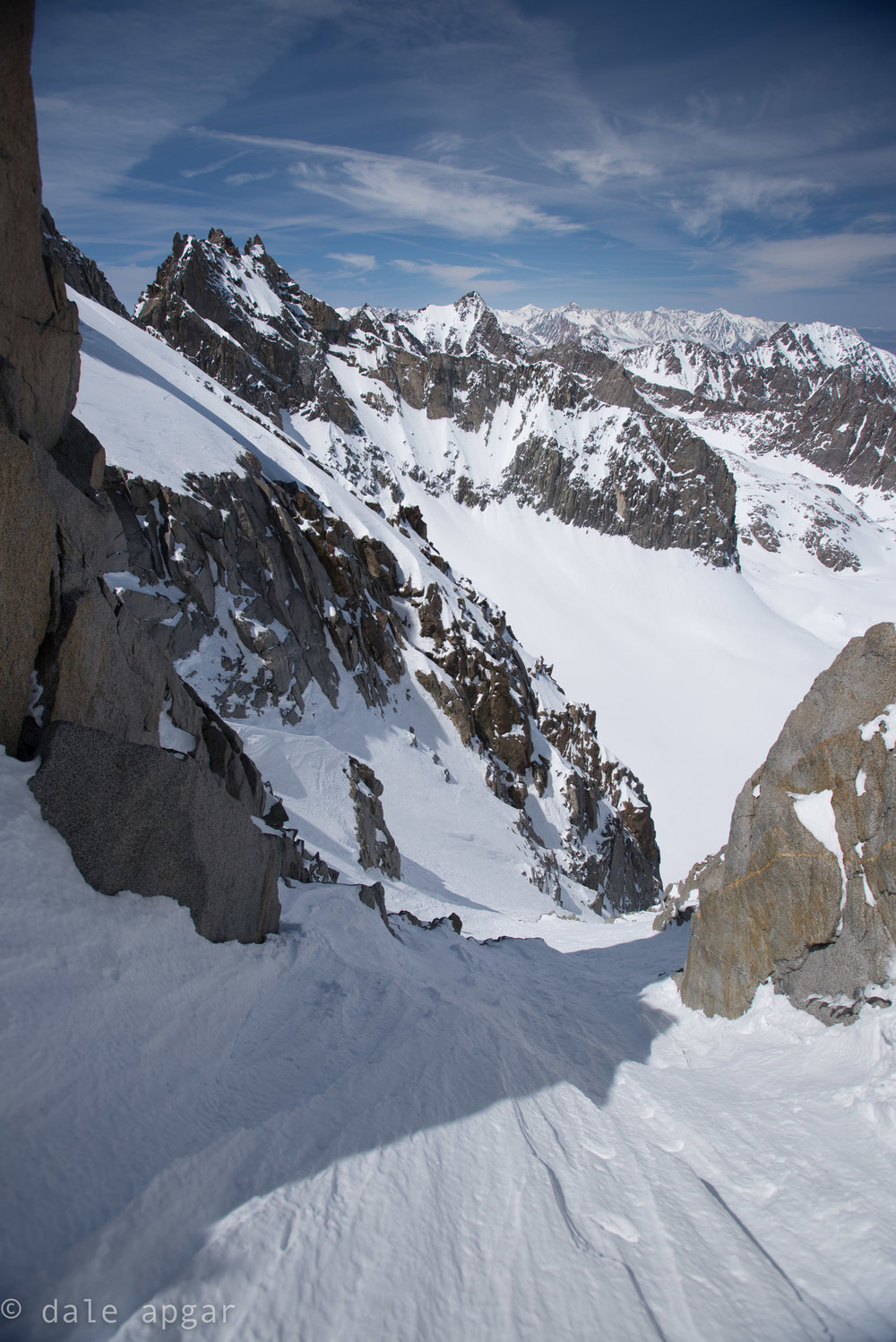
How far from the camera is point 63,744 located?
4828 mm

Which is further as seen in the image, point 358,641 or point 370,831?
point 358,641

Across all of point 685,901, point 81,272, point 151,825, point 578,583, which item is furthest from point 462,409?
point 151,825

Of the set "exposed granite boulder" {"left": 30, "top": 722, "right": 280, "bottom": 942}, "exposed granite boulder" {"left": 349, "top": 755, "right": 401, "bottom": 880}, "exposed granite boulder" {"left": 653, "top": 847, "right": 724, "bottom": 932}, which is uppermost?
"exposed granite boulder" {"left": 30, "top": 722, "right": 280, "bottom": 942}

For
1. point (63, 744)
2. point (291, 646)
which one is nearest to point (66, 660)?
point (63, 744)

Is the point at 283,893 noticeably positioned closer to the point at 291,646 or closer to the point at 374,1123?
the point at 374,1123

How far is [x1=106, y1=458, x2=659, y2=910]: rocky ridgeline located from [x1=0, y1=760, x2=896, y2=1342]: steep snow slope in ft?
16.8

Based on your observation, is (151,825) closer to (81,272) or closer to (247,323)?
(81,272)

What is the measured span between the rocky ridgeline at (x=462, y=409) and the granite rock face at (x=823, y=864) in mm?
80169

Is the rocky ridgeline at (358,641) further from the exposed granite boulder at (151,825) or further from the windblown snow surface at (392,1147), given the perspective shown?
the windblown snow surface at (392,1147)

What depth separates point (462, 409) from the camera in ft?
336

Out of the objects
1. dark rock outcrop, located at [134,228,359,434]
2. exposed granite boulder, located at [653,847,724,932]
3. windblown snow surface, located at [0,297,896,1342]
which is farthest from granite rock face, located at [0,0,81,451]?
dark rock outcrop, located at [134,228,359,434]

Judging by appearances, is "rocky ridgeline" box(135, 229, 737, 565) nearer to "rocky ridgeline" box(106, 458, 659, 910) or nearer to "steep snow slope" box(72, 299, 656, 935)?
"steep snow slope" box(72, 299, 656, 935)

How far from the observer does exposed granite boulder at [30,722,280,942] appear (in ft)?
15.8

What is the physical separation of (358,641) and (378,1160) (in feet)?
76.7
